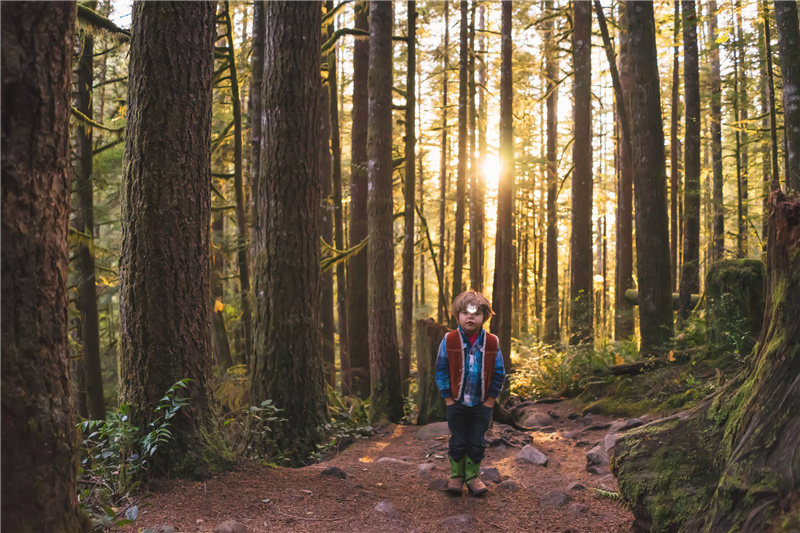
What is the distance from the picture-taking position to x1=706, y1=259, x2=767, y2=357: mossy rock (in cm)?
795

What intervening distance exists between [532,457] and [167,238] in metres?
4.97

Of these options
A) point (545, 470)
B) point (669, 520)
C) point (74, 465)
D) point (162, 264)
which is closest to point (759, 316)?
point (545, 470)

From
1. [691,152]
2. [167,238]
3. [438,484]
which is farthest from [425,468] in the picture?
[691,152]

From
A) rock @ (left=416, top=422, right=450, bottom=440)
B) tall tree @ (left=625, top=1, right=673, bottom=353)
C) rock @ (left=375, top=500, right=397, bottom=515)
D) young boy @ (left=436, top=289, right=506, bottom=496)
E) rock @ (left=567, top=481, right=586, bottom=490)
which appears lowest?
rock @ (left=416, top=422, right=450, bottom=440)

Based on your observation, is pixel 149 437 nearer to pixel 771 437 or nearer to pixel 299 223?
pixel 299 223

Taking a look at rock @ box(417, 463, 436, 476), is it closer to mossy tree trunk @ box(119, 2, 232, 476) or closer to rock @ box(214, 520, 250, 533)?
mossy tree trunk @ box(119, 2, 232, 476)

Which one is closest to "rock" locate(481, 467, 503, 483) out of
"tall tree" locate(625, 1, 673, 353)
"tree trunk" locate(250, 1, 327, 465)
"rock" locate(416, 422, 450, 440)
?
"rock" locate(416, 422, 450, 440)

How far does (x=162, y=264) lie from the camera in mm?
4980

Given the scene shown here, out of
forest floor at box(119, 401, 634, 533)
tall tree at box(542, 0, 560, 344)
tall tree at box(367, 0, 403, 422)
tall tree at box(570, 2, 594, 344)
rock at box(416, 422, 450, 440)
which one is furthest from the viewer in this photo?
tall tree at box(542, 0, 560, 344)

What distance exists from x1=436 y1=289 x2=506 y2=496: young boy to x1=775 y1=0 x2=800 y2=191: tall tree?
6.41m

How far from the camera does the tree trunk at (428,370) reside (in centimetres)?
936

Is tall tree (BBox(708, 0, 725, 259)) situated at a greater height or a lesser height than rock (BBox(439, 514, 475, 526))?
greater

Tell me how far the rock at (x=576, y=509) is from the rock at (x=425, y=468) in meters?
1.81

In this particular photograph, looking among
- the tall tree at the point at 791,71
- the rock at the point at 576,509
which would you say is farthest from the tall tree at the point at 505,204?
the rock at the point at 576,509
